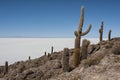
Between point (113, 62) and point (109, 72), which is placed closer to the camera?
point (109, 72)

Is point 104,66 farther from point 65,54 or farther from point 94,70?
point 65,54

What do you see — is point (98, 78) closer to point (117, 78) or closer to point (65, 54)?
point (117, 78)

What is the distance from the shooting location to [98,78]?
11320 millimetres

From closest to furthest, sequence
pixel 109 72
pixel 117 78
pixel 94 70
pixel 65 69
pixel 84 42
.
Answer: pixel 117 78 → pixel 109 72 → pixel 94 70 → pixel 65 69 → pixel 84 42

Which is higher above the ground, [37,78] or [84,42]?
[84,42]

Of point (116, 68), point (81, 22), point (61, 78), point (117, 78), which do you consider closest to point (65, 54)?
point (81, 22)

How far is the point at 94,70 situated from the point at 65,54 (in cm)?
480

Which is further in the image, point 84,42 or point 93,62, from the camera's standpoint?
point 84,42

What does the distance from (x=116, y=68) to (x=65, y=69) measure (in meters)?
5.38

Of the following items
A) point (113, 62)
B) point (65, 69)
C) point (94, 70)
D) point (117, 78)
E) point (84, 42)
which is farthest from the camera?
point (84, 42)

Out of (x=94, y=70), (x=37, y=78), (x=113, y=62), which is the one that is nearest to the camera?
(x=94, y=70)

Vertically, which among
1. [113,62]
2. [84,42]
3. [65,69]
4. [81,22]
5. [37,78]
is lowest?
[37,78]

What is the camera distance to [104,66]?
13.1 metres

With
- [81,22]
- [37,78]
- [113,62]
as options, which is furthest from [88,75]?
[37,78]
